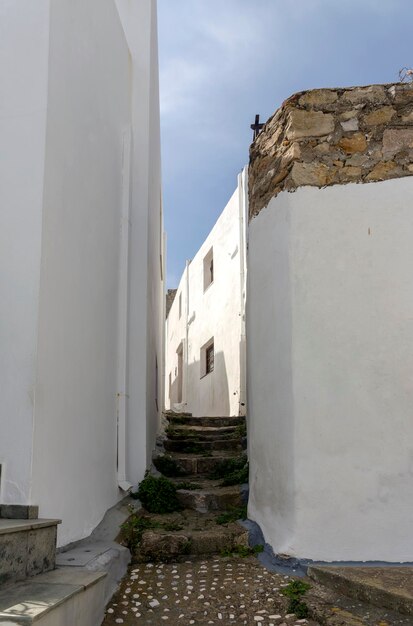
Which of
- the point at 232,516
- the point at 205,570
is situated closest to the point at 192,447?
the point at 232,516

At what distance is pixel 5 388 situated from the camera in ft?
10.8

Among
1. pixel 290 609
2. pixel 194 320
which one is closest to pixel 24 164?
pixel 290 609

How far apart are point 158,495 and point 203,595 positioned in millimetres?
1719

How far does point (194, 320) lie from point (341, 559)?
11199 mm

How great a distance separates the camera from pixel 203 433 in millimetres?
8008

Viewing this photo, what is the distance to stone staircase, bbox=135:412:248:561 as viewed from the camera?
438 cm

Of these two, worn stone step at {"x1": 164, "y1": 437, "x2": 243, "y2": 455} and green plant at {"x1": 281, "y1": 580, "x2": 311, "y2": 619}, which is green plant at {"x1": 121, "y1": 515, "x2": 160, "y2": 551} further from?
worn stone step at {"x1": 164, "y1": 437, "x2": 243, "y2": 455}

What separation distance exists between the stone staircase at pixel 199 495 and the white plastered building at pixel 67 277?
51 centimetres

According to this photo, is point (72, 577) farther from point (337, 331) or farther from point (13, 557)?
point (337, 331)

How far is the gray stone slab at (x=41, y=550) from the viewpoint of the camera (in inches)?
117

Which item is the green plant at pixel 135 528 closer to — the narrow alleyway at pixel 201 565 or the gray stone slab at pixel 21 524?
the narrow alleyway at pixel 201 565

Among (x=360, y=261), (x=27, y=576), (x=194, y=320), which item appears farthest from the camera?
(x=194, y=320)

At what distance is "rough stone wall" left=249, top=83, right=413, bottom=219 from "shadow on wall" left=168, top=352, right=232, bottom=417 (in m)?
6.66

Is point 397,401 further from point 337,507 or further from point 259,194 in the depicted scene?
point 259,194
